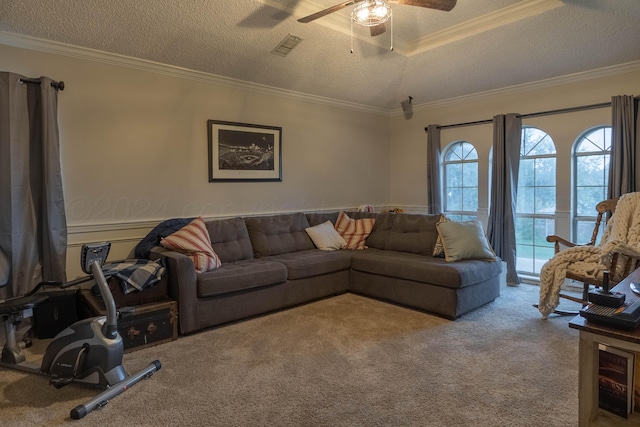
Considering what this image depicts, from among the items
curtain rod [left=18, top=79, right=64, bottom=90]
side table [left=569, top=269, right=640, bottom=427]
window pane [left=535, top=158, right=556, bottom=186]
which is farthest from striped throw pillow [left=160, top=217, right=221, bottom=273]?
window pane [left=535, top=158, right=556, bottom=186]

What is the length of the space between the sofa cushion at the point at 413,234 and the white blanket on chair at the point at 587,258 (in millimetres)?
1150

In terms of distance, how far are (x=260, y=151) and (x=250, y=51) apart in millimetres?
1156

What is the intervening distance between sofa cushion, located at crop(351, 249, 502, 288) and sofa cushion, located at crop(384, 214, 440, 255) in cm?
13

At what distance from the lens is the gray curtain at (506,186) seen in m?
4.78

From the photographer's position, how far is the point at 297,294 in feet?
12.7

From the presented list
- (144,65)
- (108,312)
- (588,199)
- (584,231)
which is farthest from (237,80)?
(584,231)

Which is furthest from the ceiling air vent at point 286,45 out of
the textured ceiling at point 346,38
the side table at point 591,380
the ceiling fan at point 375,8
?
the side table at point 591,380

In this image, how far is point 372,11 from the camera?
2.68 meters

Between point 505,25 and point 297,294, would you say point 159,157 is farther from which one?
point 505,25

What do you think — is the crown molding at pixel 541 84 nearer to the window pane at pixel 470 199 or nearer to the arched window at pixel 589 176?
the arched window at pixel 589 176

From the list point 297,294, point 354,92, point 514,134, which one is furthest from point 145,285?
point 514,134

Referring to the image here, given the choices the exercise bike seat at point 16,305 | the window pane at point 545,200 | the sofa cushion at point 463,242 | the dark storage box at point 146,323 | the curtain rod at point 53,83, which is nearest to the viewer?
the exercise bike seat at point 16,305

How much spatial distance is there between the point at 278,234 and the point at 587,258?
119 inches

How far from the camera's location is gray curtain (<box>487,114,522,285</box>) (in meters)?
4.78
